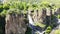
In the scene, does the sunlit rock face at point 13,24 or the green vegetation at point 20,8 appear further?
the green vegetation at point 20,8

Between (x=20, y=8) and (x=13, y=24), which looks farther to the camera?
(x=20, y=8)

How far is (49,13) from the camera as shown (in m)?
37.6

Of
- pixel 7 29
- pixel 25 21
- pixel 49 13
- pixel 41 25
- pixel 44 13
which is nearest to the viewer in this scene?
pixel 7 29

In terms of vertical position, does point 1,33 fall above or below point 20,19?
below

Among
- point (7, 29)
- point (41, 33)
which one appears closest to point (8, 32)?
point (7, 29)

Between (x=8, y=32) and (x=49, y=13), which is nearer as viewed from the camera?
(x=8, y=32)

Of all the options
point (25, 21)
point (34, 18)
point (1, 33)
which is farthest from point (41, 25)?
point (1, 33)

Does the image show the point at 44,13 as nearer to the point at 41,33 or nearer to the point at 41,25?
the point at 41,25

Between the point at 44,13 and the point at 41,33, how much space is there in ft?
20.4

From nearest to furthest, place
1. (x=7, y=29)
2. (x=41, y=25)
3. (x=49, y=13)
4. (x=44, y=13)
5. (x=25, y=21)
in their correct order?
(x=7, y=29), (x=25, y=21), (x=41, y=25), (x=44, y=13), (x=49, y=13)

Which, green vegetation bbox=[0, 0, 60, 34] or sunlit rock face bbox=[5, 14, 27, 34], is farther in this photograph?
green vegetation bbox=[0, 0, 60, 34]

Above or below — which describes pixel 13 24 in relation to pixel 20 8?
below

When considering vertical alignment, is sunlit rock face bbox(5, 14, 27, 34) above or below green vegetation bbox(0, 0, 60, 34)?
below

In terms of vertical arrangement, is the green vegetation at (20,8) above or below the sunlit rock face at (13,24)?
above
